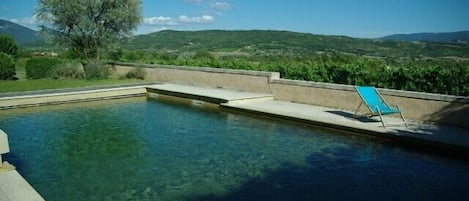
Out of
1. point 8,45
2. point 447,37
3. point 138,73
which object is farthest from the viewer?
point 447,37

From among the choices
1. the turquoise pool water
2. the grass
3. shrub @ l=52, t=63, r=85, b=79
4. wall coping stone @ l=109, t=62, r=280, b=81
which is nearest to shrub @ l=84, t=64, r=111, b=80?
shrub @ l=52, t=63, r=85, b=79

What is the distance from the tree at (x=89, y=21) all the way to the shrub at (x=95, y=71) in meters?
1.06

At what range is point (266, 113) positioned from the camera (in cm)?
1084

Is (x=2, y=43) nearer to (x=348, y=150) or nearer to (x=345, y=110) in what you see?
(x=345, y=110)

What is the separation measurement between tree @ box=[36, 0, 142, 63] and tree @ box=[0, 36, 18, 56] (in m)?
11.7

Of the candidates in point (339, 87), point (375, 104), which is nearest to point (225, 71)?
point (339, 87)

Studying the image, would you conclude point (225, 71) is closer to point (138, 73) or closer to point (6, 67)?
point (138, 73)

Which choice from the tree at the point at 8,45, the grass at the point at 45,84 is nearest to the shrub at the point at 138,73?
the grass at the point at 45,84

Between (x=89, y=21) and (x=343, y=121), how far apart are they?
49.8 ft

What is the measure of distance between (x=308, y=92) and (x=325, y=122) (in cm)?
292

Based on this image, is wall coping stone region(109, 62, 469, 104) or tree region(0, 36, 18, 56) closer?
wall coping stone region(109, 62, 469, 104)

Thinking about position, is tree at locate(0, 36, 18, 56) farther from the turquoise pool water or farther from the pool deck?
the turquoise pool water

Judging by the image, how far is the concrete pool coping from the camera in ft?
24.0

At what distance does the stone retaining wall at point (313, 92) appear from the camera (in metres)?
9.25
